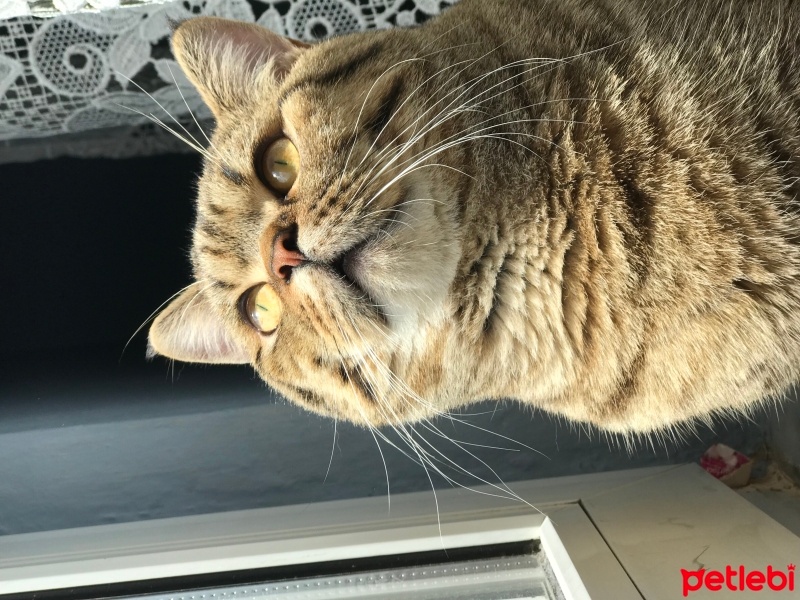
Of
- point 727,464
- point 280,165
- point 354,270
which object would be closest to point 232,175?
point 280,165

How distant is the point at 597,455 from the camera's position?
192 cm

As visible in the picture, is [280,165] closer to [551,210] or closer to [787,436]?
[551,210]

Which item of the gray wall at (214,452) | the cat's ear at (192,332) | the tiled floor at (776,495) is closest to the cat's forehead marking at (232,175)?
the cat's ear at (192,332)

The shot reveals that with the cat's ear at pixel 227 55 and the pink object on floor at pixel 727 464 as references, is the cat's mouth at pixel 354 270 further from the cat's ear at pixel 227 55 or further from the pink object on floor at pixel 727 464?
the pink object on floor at pixel 727 464

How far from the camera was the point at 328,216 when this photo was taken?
3.06 ft

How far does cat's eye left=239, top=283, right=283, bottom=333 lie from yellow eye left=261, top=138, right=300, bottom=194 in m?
0.19

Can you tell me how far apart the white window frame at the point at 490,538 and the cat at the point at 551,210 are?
1.35 feet

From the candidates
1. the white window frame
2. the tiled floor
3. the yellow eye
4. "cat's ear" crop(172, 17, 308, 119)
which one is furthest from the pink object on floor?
"cat's ear" crop(172, 17, 308, 119)

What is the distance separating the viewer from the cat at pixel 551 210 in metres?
0.94

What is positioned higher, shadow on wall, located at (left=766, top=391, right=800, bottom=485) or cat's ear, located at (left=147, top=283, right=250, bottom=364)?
cat's ear, located at (left=147, top=283, right=250, bottom=364)

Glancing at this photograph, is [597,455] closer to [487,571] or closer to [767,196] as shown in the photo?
[487,571]

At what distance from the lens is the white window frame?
4.26ft

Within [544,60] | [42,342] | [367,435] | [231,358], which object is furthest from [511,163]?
[42,342]

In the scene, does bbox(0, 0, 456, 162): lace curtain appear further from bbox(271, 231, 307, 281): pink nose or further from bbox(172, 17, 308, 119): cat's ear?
bbox(271, 231, 307, 281): pink nose
